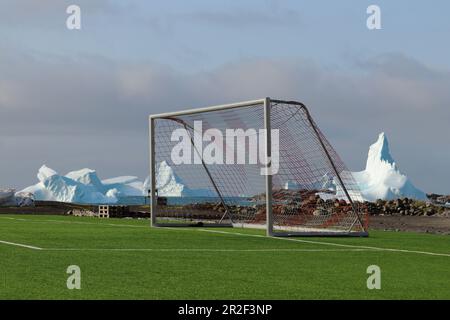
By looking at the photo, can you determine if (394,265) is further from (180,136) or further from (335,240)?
(180,136)

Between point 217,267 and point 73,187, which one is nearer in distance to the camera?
point 217,267

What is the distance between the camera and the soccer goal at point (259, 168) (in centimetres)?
2575

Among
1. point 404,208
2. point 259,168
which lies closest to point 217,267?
point 259,168

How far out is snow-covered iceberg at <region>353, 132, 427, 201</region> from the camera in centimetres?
9231

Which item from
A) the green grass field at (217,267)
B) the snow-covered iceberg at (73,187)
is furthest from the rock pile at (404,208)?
the snow-covered iceberg at (73,187)

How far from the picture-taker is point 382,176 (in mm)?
93750

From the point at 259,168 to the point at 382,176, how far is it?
6737 centimetres

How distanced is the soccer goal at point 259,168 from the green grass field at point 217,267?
156 inches

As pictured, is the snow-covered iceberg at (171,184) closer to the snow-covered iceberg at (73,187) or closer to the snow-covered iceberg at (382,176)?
the snow-covered iceberg at (382,176)

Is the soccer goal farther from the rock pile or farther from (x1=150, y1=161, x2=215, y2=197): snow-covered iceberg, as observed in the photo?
the rock pile

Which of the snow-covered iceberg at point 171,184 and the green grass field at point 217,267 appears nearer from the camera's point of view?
the green grass field at point 217,267

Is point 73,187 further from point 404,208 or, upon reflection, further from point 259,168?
point 259,168

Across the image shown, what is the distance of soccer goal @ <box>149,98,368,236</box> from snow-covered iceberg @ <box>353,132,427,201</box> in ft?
193
